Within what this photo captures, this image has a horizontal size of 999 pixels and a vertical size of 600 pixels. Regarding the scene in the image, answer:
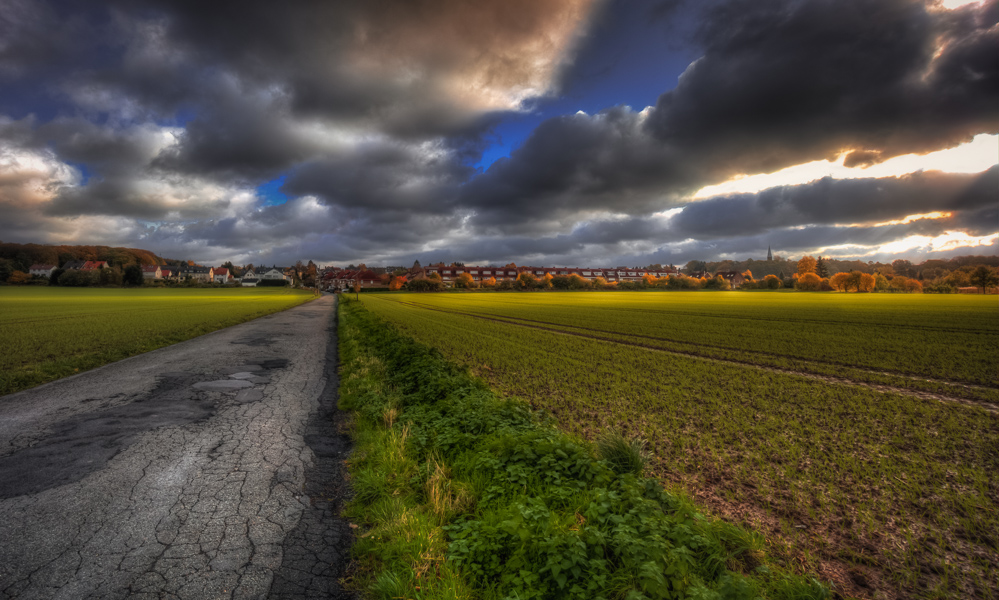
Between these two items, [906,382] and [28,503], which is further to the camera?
[906,382]

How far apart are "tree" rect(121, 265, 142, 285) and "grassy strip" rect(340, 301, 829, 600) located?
143668 mm

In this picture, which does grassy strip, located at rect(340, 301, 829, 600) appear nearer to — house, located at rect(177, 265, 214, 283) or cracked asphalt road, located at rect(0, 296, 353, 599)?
cracked asphalt road, located at rect(0, 296, 353, 599)

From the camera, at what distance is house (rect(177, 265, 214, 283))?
16950 centimetres

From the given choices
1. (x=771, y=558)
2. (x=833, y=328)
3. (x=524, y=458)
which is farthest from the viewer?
(x=833, y=328)

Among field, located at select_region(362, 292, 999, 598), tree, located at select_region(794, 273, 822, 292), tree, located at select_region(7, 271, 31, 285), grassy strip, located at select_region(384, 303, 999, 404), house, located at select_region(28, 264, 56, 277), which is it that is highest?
house, located at select_region(28, 264, 56, 277)

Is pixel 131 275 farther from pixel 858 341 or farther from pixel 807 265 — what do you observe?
pixel 807 265

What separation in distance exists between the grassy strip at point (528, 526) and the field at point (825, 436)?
1.29 m

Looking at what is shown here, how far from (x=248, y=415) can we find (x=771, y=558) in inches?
355

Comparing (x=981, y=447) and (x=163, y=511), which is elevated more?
(x=163, y=511)

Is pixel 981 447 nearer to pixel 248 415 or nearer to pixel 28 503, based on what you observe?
pixel 248 415

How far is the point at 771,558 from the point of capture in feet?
13.1

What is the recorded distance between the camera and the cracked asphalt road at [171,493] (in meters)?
3.47

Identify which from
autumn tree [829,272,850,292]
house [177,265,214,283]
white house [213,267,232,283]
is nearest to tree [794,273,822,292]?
autumn tree [829,272,850,292]

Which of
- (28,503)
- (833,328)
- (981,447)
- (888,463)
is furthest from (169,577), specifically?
(833,328)
